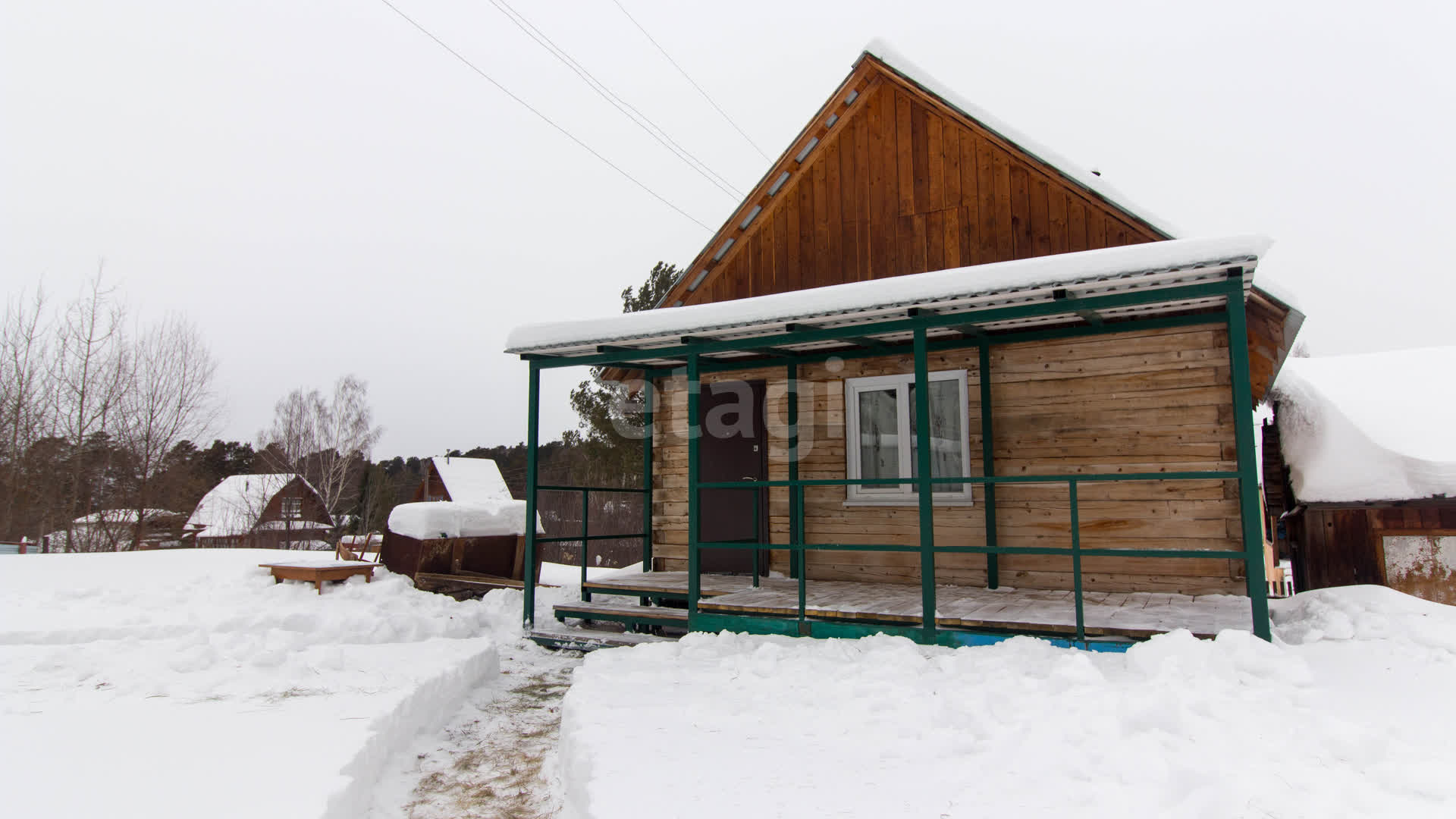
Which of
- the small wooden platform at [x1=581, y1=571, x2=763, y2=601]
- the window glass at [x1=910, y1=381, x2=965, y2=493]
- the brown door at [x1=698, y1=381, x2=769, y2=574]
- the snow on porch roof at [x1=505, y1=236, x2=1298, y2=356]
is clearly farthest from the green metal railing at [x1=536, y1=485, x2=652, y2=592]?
the window glass at [x1=910, y1=381, x2=965, y2=493]

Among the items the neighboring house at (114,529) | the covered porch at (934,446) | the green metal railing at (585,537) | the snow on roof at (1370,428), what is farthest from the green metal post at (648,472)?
the neighboring house at (114,529)

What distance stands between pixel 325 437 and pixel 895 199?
35575mm

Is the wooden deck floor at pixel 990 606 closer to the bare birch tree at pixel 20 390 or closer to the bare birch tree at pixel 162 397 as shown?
the bare birch tree at pixel 20 390

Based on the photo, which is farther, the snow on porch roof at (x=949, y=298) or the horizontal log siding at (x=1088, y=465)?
the horizontal log siding at (x=1088, y=465)

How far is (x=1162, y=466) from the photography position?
7.34 m

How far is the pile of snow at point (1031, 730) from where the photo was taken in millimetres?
3295

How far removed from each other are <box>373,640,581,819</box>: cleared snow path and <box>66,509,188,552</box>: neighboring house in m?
18.5

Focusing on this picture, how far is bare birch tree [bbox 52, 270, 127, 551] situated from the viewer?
20.3 metres

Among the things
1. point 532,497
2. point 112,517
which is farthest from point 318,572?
point 112,517

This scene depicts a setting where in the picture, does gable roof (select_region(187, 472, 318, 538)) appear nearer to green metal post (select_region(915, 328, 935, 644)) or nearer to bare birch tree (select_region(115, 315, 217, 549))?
bare birch tree (select_region(115, 315, 217, 549))

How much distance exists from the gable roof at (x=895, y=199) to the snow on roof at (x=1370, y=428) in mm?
4740

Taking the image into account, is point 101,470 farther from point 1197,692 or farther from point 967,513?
point 1197,692

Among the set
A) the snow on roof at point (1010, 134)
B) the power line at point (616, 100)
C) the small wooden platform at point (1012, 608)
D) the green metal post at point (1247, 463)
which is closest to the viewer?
the green metal post at point (1247, 463)

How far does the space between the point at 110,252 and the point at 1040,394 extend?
2275 centimetres
